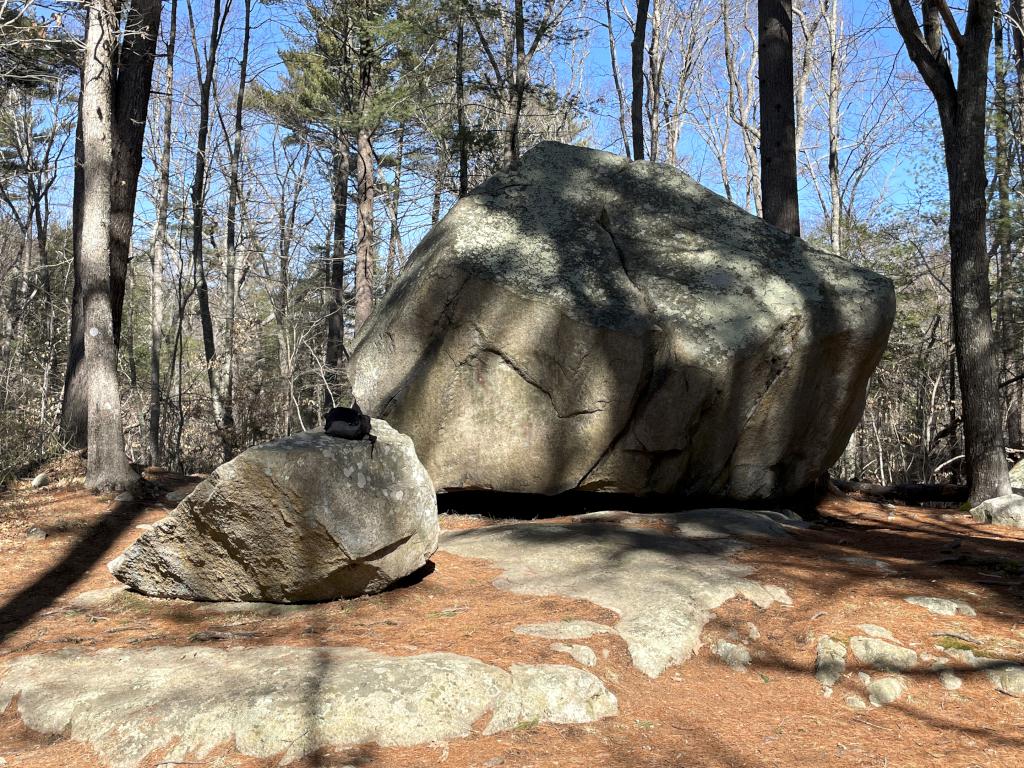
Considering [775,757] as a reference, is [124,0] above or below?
above

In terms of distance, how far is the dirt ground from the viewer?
11.5ft

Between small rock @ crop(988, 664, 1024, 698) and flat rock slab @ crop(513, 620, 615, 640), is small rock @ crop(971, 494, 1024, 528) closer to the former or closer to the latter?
small rock @ crop(988, 664, 1024, 698)

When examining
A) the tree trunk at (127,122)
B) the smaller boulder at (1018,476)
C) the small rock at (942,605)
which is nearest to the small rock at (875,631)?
the small rock at (942,605)

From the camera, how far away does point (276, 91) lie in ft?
67.5

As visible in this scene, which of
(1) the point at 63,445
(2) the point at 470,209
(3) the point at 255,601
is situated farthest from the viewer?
(1) the point at 63,445

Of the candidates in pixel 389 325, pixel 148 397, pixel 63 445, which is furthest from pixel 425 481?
pixel 148 397

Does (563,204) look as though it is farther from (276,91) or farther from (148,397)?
(276,91)

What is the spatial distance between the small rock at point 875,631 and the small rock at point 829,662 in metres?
0.20

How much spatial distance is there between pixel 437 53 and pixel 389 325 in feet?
41.8

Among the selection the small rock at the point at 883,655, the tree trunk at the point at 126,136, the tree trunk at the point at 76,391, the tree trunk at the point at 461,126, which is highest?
the tree trunk at the point at 461,126

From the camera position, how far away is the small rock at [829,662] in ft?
14.0

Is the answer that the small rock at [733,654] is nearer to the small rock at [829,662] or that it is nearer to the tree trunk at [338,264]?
the small rock at [829,662]

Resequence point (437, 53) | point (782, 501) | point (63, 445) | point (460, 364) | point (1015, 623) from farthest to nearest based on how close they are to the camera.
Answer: point (437, 53), point (63, 445), point (782, 501), point (460, 364), point (1015, 623)

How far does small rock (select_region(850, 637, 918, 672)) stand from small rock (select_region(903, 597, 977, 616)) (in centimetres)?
61
